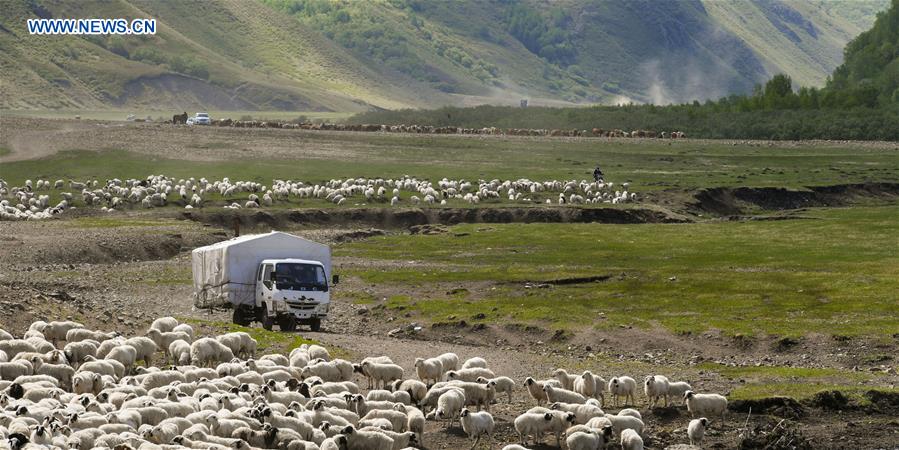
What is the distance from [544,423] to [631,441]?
209 centimetres

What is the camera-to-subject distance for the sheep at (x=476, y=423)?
1070 inches

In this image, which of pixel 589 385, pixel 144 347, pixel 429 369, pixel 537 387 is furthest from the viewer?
pixel 144 347

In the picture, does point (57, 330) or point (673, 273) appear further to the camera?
point (673, 273)

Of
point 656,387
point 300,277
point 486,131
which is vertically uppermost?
point 486,131

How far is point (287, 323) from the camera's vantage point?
4422cm

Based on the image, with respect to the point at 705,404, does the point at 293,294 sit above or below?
above

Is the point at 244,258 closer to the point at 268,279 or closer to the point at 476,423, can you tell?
the point at 268,279

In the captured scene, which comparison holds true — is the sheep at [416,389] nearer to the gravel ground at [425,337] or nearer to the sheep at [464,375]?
the gravel ground at [425,337]

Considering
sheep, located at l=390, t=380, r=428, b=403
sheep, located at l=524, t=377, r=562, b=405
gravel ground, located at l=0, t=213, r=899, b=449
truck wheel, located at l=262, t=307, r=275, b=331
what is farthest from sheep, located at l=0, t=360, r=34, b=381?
truck wheel, located at l=262, t=307, r=275, b=331

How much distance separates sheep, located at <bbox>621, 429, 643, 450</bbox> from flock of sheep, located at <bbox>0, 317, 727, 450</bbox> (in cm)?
2

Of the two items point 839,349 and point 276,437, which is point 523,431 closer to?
point 276,437

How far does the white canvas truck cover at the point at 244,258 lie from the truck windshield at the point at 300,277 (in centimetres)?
199

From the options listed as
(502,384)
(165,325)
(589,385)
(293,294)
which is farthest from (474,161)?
(589,385)

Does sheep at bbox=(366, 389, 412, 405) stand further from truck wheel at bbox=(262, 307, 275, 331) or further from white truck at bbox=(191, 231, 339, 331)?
truck wheel at bbox=(262, 307, 275, 331)
